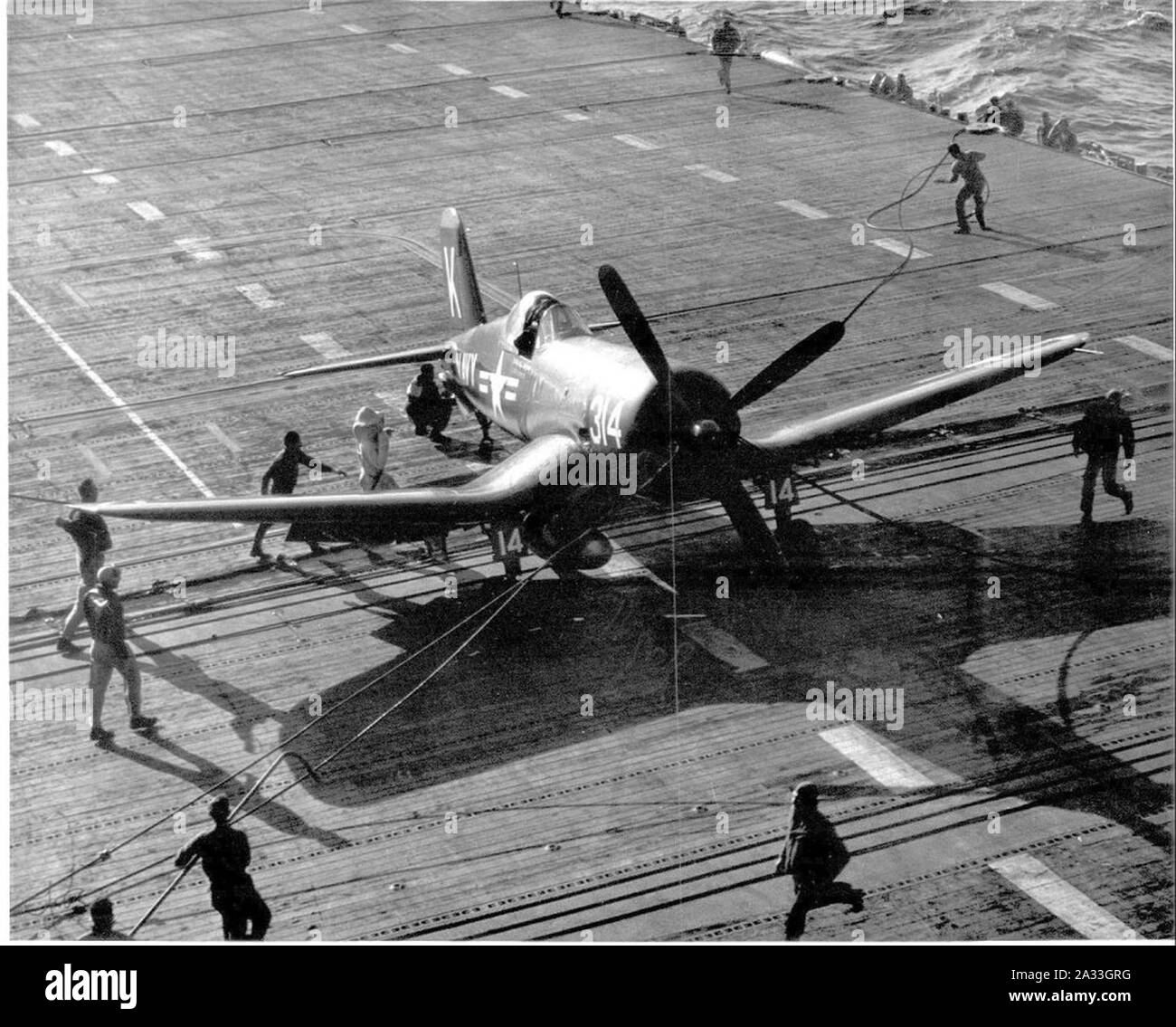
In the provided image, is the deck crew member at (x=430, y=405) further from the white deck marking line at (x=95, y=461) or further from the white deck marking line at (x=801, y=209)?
the white deck marking line at (x=801, y=209)

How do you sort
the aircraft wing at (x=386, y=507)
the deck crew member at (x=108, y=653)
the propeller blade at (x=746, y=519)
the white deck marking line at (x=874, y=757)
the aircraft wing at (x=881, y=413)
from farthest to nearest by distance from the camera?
1. the aircraft wing at (x=881, y=413)
2. the propeller blade at (x=746, y=519)
3. the aircraft wing at (x=386, y=507)
4. the deck crew member at (x=108, y=653)
5. the white deck marking line at (x=874, y=757)

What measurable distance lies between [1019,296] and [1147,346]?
2.92 m

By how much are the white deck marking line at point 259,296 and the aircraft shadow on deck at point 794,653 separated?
1213 centimetres

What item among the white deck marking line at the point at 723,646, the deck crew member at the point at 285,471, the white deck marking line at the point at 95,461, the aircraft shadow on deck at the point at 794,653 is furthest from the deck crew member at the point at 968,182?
the white deck marking line at the point at 95,461

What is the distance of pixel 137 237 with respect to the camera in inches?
1331

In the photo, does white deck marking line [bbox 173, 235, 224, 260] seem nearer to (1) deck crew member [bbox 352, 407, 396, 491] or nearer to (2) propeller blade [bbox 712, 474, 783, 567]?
(1) deck crew member [bbox 352, 407, 396, 491]

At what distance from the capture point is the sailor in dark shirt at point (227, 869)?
44.3ft

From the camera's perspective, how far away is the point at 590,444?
64.1 ft

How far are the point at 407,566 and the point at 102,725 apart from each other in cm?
474

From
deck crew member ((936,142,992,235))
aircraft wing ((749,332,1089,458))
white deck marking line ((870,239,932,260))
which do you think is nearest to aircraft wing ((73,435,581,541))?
aircraft wing ((749,332,1089,458))
